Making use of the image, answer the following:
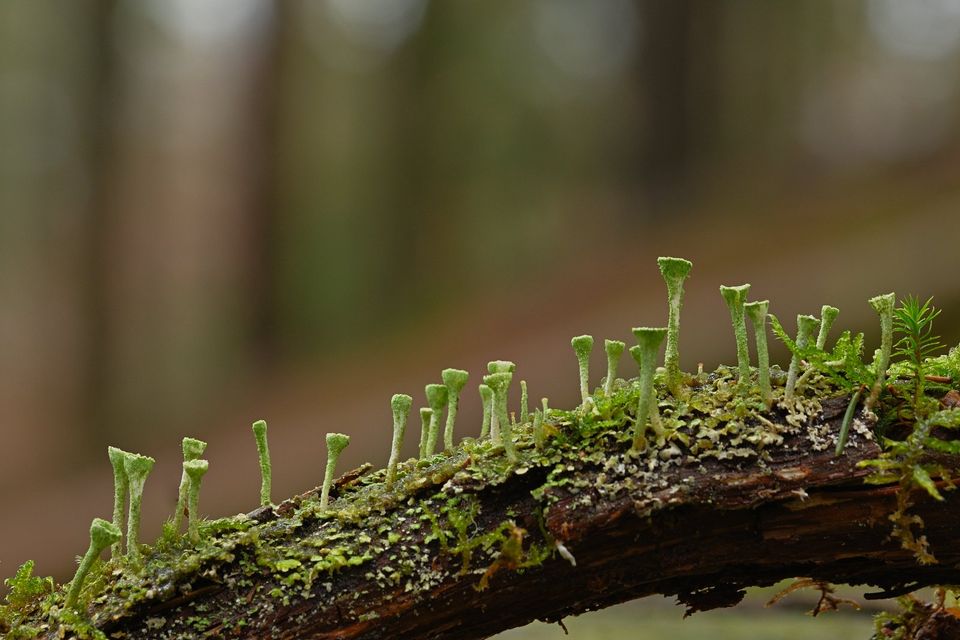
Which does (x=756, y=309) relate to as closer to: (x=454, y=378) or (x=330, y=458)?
(x=454, y=378)

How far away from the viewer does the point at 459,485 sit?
1.13m

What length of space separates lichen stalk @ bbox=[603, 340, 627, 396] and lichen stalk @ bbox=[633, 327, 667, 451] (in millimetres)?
31

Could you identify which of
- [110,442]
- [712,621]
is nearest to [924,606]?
[712,621]

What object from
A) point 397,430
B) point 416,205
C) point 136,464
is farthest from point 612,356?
point 416,205

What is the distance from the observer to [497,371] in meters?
1.18

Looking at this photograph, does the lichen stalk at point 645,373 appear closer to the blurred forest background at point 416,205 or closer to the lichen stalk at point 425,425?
the lichen stalk at point 425,425

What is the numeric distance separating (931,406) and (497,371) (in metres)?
0.59

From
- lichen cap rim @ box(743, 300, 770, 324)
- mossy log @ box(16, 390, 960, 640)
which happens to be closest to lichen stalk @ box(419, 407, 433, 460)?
mossy log @ box(16, 390, 960, 640)

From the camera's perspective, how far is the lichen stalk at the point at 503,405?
1118 mm

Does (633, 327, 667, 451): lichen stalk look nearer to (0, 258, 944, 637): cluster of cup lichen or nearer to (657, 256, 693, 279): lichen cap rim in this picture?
(0, 258, 944, 637): cluster of cup lichen

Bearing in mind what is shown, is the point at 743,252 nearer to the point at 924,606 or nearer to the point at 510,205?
the point at 924,606

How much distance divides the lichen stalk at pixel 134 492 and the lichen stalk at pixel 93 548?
47mm

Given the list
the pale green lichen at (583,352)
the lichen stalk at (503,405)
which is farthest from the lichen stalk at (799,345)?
the lichen stalk at (503,405)

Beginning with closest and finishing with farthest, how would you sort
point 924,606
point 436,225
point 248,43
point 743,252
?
point 924,606, point 743,252, point 248,43, point 436,225
